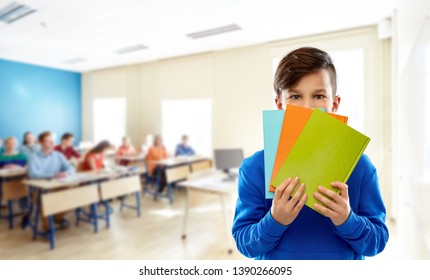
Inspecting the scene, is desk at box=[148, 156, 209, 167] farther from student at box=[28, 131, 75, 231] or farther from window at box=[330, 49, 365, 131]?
window at box=[330, 49, 365, 131]

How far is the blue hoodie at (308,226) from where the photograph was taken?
0.61 meters

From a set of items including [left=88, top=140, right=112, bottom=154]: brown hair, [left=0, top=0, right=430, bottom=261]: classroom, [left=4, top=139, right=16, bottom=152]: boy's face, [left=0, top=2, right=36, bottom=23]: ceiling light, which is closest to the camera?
[left=0, top=0, right=430, bottom=261]: classroom

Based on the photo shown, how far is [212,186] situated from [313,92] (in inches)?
100

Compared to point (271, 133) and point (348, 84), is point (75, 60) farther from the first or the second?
point (271, 133)

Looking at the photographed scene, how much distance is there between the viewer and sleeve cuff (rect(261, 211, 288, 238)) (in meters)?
0.57

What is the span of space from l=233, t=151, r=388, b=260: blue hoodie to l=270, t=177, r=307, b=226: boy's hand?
0.06 metres

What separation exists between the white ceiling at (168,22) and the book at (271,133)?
2308 millimetres

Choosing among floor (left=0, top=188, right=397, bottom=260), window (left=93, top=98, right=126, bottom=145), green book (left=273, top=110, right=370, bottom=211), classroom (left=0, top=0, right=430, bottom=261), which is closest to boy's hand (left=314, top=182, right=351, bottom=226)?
green book (left=273, top=110, right=370, bottom=211)

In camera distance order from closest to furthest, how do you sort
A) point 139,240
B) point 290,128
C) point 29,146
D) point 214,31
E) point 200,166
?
point 290,128 → point 139,240 → point 214,31 → point 29,146 → point 200,166

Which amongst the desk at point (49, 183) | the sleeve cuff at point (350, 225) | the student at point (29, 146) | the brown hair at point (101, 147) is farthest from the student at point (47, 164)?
the sleeve cuff at point (350, 225)

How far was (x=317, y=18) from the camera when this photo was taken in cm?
329

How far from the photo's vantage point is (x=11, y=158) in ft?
14.3

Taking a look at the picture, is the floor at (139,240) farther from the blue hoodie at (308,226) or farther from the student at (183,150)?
the blue hoodie at (308,226)

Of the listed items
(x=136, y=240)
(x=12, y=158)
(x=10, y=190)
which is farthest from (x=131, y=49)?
(x=136, y=240)
